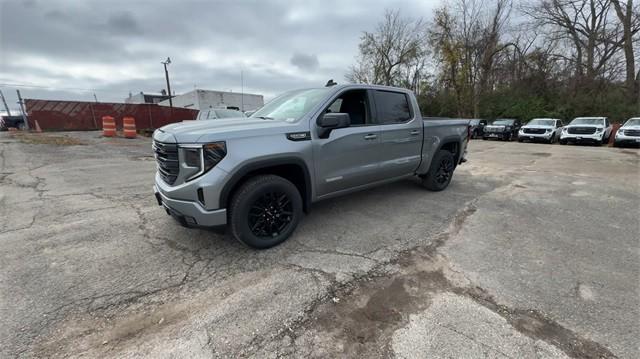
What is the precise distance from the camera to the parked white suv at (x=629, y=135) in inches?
572

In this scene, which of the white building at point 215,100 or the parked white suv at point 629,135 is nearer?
the parked white suv at point 629,135

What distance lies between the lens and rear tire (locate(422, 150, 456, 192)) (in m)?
5.47

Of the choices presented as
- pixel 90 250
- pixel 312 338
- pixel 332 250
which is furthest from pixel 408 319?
pixel 90 250

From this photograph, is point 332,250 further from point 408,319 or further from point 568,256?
point 568,256

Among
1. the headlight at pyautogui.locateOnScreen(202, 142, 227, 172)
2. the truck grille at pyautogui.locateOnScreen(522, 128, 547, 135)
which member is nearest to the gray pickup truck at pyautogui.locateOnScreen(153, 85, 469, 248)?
the headlight at pyautogui.locateOnScreen(202, 142, 227, 172)

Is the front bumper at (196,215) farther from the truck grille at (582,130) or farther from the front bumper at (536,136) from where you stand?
the front bumper at (536,136)

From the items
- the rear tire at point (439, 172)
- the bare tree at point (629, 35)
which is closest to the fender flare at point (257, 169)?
the rear tire at point (439, 172)

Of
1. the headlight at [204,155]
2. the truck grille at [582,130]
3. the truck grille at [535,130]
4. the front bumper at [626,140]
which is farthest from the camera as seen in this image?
the truck grille at [535,130]

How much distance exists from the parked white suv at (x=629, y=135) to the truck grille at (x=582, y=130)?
1096 mm

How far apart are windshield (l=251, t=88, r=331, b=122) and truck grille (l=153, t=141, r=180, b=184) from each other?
1.28 metres

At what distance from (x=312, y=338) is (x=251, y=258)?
1264mm

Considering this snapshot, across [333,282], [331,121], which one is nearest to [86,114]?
[331,121]

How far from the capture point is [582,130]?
647 inches

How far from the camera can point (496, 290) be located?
262cm
